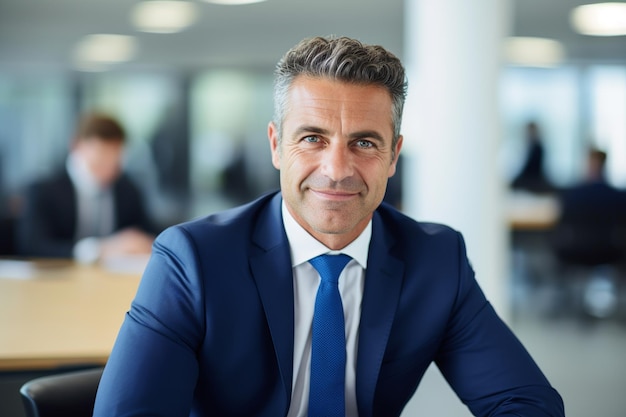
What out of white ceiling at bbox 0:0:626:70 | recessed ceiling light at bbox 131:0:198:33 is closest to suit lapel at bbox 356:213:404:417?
white ceiling at bbox 0:0:626:70

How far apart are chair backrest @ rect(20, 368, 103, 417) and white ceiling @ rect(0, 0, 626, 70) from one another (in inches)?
305

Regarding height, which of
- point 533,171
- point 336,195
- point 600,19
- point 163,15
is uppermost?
point 163,15

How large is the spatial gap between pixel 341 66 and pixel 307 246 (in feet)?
1.22

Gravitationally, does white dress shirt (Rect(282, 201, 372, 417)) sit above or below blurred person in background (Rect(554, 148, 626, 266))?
above

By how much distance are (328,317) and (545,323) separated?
5.63 metres

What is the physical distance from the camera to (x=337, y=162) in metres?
1.49

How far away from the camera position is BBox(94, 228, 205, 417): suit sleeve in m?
1.35

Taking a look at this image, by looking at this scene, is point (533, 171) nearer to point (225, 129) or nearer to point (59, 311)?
point (225, 129)

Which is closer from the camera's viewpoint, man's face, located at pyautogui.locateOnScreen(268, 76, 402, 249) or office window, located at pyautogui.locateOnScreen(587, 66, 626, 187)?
man's face, located at pyautogui.locateOnScreen(268, 76, 402, 249)

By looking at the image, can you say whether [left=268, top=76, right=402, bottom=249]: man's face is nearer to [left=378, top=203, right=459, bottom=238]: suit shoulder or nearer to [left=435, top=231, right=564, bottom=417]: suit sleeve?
[left=378, top=203, right=459, bottom=238]: suit shoulder

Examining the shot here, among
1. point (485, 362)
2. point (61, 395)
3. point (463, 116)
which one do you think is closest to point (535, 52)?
point (463, 116)

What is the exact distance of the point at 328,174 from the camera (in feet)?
4.88

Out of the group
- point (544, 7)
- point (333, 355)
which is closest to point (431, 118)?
point (333, 355)

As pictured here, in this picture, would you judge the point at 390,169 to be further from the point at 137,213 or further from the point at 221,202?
the point at 221,202
